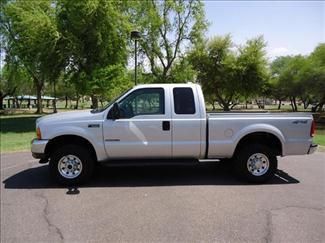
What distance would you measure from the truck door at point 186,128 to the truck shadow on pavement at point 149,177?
2.10 feet

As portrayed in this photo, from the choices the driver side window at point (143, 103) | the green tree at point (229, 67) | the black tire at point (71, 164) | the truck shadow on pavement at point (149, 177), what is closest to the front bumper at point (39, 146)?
the black tire at point (71, 164)

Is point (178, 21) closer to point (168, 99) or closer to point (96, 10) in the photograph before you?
point (96, 10)

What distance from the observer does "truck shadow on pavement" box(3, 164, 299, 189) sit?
274 inches

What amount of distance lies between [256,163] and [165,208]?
242 cm

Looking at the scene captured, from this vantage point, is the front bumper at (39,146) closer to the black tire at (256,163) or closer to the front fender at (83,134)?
the front fender at (83,134)

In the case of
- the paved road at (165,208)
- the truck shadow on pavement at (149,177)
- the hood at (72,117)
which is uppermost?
the hood at (72,117)

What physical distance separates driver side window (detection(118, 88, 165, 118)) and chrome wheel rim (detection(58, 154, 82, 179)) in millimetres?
1287

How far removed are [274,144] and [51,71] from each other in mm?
18146

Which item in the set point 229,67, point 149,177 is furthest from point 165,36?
point 149,177

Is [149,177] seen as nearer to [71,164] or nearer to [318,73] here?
[71,164]

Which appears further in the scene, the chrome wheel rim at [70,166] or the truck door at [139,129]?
the chrome wheel rim at [70,166]

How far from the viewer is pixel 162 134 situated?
681 centimetres

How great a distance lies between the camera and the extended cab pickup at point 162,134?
6793 mm

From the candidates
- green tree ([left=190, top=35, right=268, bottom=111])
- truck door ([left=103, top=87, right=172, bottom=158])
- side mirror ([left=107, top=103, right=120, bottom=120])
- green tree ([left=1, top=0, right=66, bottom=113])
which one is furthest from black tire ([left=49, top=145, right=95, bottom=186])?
green tree ([left=190, top=35, right=268, bottom=111])
